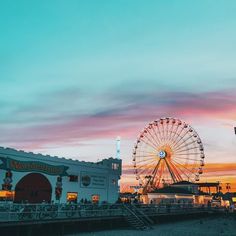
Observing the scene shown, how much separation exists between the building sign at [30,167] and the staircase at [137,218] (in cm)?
1061

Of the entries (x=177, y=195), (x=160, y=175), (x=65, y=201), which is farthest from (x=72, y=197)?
(x=160, y=175)

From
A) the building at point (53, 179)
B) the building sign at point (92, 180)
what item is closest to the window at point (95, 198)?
the building at point (53, 179)

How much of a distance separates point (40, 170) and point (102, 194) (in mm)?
12568

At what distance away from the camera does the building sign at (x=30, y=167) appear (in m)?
38.8

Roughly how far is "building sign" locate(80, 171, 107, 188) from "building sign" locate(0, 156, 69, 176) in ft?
12.3

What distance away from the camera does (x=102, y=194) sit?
2077 inches

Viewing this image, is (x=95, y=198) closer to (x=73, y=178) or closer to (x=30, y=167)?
(x=73, y=178)

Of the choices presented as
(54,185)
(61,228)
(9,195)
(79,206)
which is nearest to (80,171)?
(54,185)

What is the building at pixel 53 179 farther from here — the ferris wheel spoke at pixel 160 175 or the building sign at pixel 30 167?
the ferris wheel spoke at pixel 160 175

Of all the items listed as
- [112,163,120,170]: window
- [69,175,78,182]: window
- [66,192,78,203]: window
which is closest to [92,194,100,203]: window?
[66,192,78,203]: window

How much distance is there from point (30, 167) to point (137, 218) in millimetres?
13449

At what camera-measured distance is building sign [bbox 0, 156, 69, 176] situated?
38812 mm

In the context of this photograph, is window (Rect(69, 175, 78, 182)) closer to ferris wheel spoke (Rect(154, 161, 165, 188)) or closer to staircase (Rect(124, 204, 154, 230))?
staircase (Rect(124, 204, 154, 230))

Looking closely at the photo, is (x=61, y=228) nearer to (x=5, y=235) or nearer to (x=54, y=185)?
(x=5, y=235)
